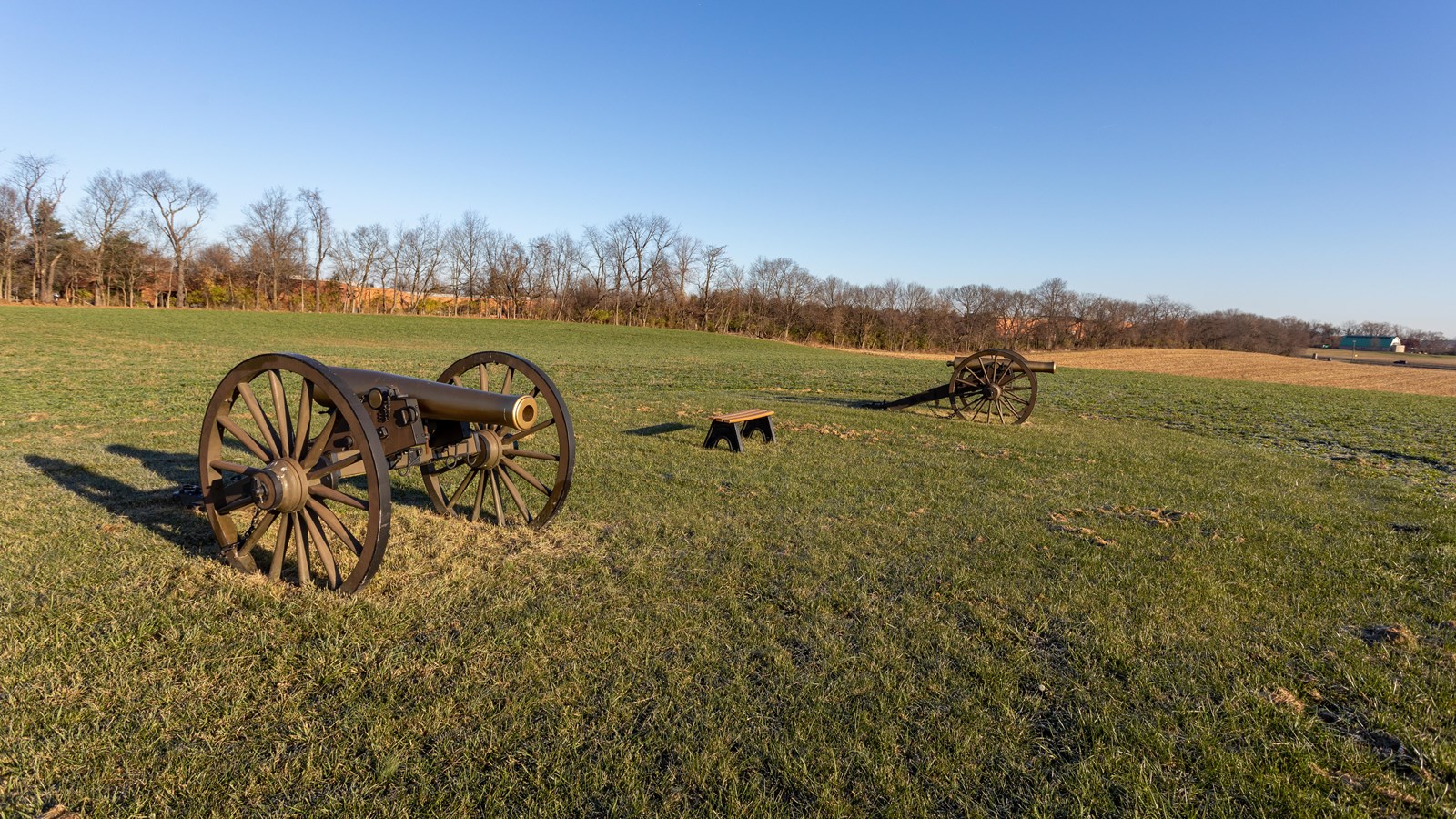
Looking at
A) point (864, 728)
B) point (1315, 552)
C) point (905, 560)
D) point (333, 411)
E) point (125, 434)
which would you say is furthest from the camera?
point (125, 434)

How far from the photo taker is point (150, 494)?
5953 millimetres

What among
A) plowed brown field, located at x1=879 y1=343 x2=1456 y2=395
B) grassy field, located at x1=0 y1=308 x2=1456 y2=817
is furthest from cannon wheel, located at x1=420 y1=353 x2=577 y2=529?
plowed brown field, located at x1=879 y1=343 x2=1456 y2=395

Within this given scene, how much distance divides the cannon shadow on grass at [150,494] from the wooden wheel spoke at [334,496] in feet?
4.46

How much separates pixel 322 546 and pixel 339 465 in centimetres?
53

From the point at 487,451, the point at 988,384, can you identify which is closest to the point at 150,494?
the point at 487,451

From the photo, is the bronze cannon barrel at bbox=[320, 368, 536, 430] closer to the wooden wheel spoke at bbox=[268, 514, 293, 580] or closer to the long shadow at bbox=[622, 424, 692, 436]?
the wooden wheel spoke at bbox=[268, 514, 293, 580]

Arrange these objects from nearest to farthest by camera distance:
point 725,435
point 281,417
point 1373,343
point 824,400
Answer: point 281,417
point 725,435
point 824,400
point 1373,343

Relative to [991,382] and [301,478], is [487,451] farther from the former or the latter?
[991,382]

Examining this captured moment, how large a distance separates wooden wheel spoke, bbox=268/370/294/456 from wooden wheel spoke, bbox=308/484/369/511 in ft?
1.01

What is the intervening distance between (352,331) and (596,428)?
39.9m

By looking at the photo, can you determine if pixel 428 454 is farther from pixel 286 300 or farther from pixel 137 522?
pixel 286 300

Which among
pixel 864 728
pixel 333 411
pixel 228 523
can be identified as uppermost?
pixel 333 411

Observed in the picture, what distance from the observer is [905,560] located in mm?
4992

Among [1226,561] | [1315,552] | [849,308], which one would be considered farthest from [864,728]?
[849,308]
